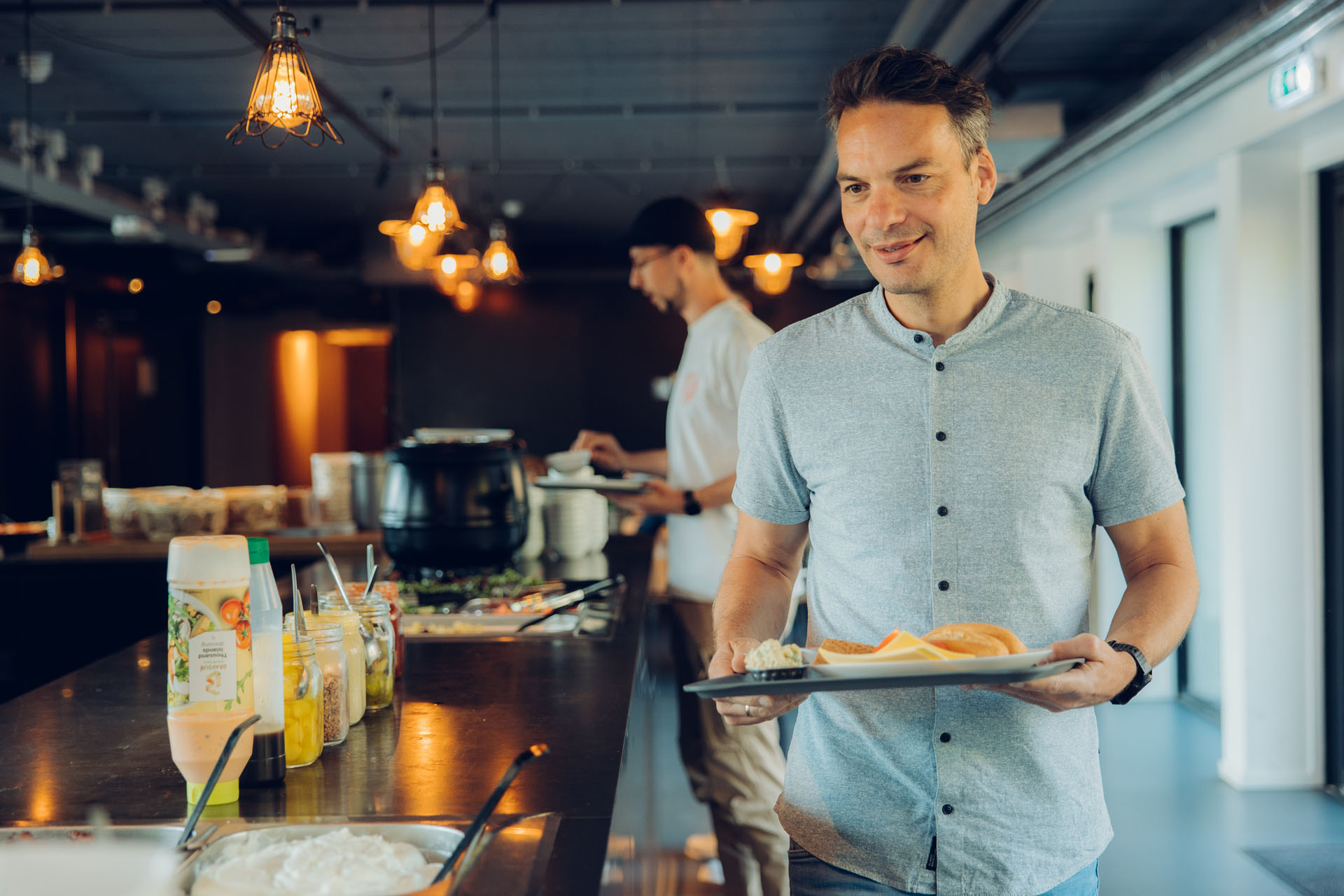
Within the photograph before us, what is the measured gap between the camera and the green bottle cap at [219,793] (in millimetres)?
1184

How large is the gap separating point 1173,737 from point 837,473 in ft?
14.7

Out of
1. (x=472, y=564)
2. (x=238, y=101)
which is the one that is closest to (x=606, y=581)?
(x=472, y=564)

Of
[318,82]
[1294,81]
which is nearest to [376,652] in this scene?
[1294,81]

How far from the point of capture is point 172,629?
3.83ft

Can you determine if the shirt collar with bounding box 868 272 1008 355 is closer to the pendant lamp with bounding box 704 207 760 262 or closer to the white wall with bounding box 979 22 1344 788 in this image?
the white wall with bounding box 979 22 1344 788

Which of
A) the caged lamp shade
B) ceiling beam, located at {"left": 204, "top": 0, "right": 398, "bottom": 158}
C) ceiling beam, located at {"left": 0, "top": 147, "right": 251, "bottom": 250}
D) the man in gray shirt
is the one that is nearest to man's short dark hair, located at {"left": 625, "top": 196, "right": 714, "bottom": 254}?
ceiling beam, located at {"left": 204, "top": 0, "right": 398, "bottom": 158}

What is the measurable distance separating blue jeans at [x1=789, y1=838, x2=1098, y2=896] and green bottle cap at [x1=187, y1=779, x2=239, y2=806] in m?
0.71

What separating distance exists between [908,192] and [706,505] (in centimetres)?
161

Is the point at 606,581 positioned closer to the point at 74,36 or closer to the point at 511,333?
the point at 74,36

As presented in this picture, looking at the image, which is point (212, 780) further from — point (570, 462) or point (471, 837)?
point (570, 462)

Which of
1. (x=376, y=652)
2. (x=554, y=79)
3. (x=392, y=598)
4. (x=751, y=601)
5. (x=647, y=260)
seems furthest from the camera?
(x=554, y=79)

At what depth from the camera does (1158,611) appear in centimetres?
132

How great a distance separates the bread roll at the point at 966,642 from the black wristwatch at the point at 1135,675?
0.18m

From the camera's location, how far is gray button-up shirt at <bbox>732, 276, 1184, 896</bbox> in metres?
1.33
